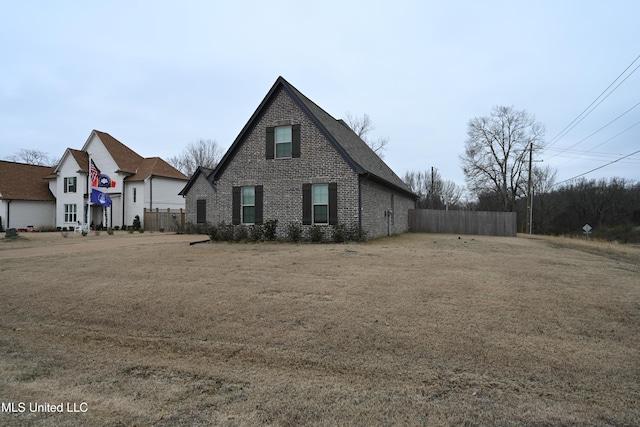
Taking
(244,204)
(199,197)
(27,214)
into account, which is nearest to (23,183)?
(27,214)

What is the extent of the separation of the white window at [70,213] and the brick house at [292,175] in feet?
68.2

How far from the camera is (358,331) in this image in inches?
181

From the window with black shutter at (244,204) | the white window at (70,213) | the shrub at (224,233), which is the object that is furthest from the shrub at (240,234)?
the white window at (70,213)

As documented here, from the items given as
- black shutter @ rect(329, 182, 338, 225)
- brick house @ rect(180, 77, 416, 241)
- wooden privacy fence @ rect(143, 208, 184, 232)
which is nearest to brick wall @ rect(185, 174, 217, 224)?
wooden privacy fence @ rect(143, 208, 184, 232)

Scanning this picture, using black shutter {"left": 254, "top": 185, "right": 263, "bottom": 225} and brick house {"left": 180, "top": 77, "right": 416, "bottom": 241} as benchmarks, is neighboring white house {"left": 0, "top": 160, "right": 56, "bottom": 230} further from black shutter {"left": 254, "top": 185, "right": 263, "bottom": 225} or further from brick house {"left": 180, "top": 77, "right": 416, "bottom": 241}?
black shutter {"left": 254, "top": 185, "right": 263, "bottom": 225}

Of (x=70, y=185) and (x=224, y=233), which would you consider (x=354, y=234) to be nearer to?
(x=224, y=233)

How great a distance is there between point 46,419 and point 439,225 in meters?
27.7

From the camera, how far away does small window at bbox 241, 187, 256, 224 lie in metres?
17.0

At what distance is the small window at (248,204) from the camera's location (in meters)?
17.0

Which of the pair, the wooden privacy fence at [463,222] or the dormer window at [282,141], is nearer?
the dormer window at [282,141]

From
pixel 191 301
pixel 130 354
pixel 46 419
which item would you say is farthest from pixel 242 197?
pixel 46 419

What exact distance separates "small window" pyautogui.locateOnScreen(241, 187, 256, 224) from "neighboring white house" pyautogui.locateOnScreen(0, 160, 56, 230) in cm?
2384

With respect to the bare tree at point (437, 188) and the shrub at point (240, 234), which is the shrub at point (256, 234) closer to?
the shrub at point (240, 234)

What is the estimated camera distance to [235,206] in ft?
56.5
